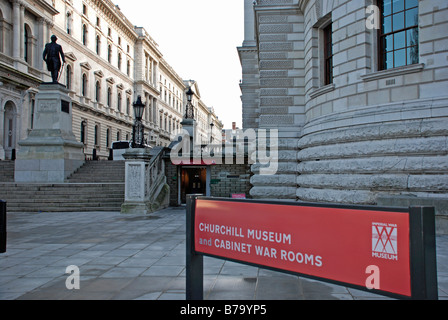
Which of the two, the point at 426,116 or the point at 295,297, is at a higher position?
the point at 426,116

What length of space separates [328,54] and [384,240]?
1141 cm

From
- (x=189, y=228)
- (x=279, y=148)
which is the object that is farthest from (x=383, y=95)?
(x=189, y=228)

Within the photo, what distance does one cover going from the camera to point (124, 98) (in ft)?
190

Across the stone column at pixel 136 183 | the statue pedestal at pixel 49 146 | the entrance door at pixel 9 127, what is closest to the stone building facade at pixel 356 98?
the stone column at pixel 136 183

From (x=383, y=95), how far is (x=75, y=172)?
15795 mm

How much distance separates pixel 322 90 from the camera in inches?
476

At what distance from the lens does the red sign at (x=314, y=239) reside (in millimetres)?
2621

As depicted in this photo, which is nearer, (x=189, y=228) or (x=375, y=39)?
(x=189, y=228)

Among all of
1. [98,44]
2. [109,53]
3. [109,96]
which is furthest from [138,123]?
[109,53]

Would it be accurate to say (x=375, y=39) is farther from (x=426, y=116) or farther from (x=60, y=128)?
(x=60, y=128)

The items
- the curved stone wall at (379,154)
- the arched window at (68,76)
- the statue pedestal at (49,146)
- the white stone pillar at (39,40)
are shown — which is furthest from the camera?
the arched window at (68,76)

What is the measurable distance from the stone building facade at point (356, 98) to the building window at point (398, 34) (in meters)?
0.03

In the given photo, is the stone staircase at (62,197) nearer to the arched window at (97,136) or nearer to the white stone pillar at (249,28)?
the white stone pillar at (249,28)

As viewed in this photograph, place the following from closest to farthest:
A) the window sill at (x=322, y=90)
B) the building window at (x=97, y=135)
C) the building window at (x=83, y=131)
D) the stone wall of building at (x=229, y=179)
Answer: the window sill at (x=322, y=90)
the stone wall of building at (x=229, y=179)
the building window at (x=83, y=131)
the building window at (x=97, y=135)
